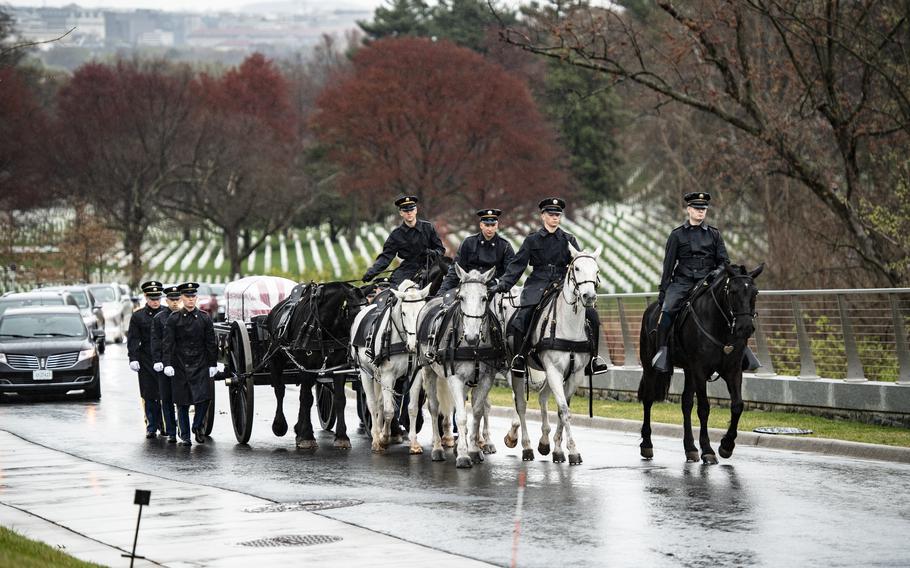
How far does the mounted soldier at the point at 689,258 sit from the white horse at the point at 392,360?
2735 millimetres

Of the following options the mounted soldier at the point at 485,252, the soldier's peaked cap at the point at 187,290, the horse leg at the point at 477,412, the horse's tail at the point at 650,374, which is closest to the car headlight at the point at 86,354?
the soldier's peaked cap at the point at 187,290

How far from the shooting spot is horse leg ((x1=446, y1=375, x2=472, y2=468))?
1603 cm

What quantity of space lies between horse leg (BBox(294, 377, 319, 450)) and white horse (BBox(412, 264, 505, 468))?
2.32 m

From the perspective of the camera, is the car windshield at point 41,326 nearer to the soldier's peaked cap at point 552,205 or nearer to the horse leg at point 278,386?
the horse leg at point 278,386

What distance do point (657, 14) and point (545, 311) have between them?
143ft

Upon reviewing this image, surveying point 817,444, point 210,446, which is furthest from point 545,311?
point 210,446

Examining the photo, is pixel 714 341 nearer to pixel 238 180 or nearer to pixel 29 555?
pixel 29 555

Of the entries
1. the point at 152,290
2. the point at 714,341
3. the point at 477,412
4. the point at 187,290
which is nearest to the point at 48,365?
the point at 152,290

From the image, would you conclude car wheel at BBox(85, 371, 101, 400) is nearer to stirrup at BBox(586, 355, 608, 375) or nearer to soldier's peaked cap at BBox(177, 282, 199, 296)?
soldier's peaked cap at BBox(177, 282, 199, 296)

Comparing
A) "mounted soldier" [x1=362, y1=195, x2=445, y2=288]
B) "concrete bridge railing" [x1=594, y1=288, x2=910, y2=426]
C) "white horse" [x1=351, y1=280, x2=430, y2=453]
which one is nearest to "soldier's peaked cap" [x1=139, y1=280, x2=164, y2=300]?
"mounted soldier" [x1=362, y1=195, x2=445, y2=288]

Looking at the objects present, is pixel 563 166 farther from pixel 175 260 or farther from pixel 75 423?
pixel 75 423

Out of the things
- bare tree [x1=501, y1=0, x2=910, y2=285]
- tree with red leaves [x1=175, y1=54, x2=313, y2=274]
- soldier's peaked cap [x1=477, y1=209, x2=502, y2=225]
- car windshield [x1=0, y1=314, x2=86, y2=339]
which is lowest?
car windshield [x1=0, y1=314, x2=86, y2=339]

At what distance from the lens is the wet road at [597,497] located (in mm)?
10758

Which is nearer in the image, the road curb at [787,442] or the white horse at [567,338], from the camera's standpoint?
the white horse at [567,338]
